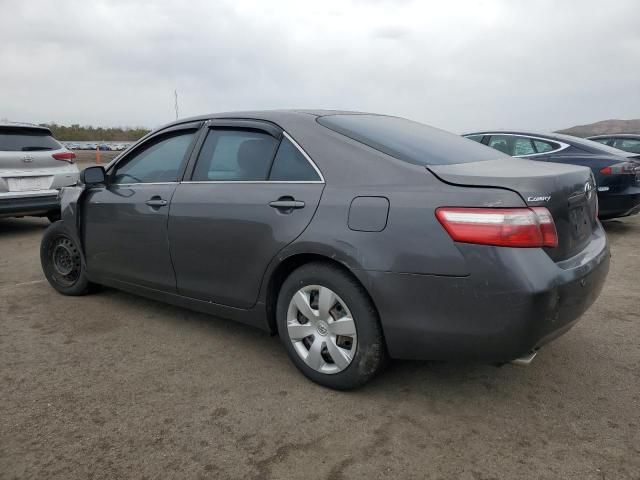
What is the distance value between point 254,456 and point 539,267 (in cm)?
147

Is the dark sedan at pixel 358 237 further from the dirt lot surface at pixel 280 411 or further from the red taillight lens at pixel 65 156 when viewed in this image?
the red taillight lens at pixel 65 156

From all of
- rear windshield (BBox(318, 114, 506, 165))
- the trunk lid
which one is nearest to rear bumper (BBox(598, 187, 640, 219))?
rear windshield (BBox(318, 114, 506, 165))

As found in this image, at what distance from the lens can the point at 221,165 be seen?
3.34 meters

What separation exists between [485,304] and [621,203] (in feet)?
17.7

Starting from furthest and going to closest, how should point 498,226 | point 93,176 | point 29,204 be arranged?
1. point 29,204
2. point 93,176
3. point 498,226

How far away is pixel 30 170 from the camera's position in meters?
7.10

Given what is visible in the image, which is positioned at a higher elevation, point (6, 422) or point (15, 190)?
point (15, 190)

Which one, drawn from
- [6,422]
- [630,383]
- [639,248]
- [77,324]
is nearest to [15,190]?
[77,324]

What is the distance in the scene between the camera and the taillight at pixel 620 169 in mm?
6605

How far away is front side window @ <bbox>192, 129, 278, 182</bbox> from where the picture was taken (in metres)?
3.13

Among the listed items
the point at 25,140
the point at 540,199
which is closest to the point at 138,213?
the point at 540,199

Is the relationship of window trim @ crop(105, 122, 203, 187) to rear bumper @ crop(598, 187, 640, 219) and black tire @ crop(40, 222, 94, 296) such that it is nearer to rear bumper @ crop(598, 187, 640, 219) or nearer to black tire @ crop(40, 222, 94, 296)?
black tire @ crop(40, 222, 94, 296)

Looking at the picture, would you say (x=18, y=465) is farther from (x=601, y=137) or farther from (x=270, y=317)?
(x=601, y=137)

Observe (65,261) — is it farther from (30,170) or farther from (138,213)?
(30,170)
